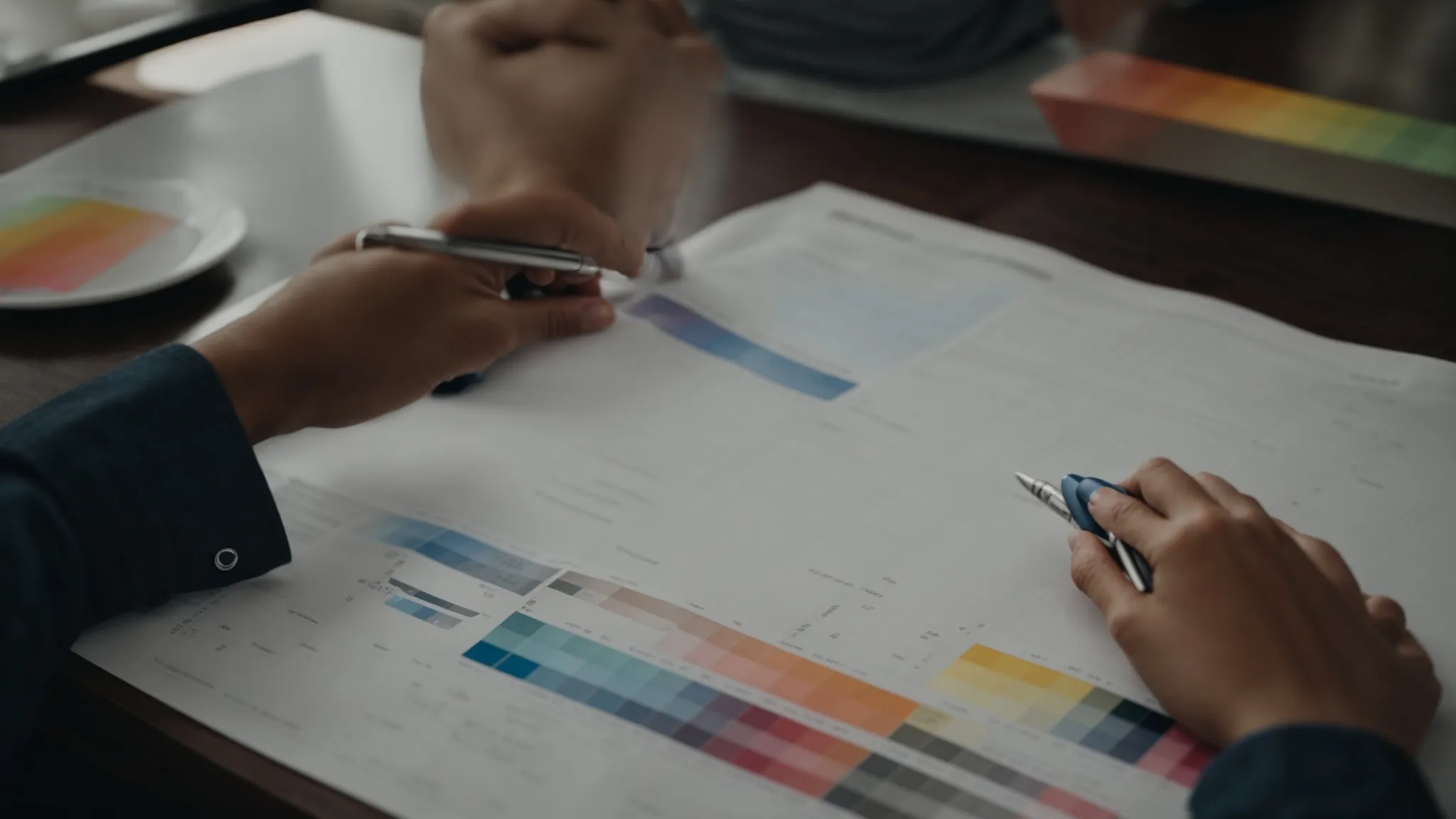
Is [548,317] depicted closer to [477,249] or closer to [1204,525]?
[477,249]

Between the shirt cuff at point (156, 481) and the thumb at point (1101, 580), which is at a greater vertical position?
the shirt cuff at point (156, 481)

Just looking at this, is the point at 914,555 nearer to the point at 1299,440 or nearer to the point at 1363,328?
the point at 1299,440

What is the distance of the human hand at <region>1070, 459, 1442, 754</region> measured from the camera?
55cm

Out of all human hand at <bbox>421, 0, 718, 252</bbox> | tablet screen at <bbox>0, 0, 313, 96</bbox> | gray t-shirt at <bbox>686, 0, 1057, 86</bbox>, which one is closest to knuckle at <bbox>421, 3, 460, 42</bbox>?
human hand at <bbox>421, 0, 718, 252</bbox>

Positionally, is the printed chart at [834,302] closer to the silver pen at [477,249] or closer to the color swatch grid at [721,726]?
the silver pen at [477,249]

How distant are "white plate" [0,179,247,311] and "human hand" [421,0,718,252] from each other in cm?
16

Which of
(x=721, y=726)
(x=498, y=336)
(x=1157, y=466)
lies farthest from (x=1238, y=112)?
(x=721, y=726)

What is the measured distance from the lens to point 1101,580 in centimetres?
63

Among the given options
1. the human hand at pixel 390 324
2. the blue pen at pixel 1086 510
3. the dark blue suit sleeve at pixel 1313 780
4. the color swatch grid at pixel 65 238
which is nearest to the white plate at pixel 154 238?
the color swatch grid at pixel 65 238

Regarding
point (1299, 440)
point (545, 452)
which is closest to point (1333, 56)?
point (1299, 440)

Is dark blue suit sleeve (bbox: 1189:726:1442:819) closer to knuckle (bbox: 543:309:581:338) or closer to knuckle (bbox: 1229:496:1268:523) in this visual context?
knuckle (bbox: 1229:496:1268:523)

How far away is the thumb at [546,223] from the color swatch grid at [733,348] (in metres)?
0.04

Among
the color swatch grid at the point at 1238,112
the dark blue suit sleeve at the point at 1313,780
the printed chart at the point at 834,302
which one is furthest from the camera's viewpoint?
the color swatch grid at the point at 1238,112

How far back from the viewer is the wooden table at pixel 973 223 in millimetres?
608
